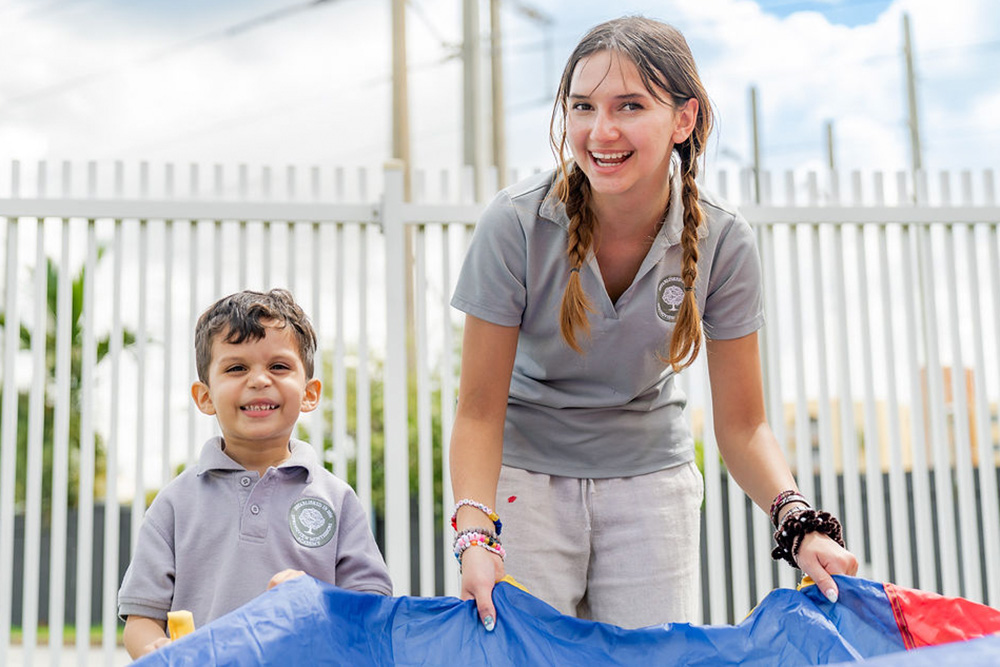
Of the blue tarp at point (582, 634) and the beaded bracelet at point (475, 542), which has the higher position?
the beaded bracelet at point (475, 542)

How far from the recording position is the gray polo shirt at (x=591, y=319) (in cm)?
180

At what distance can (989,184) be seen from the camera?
4449mm

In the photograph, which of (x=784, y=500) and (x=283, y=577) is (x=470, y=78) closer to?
(x=784, y=500)

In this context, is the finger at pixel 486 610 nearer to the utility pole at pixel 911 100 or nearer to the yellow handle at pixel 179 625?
the yellow handle at pixel 179 625

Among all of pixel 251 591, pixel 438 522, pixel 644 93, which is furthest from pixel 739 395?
pixel 438 522

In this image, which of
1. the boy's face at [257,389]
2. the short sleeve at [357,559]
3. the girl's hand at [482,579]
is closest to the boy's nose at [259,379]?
the boy's face at [257,389]

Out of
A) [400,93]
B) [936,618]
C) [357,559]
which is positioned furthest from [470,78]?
[936,618]

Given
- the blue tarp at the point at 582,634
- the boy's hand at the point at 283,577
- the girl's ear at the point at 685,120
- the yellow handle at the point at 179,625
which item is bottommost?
the blue tarp at the point at 582,634

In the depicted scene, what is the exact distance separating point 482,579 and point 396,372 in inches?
98.5

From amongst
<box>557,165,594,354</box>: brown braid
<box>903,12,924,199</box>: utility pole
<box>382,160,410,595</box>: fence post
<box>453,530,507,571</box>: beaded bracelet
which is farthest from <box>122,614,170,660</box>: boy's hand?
<box>903,12,924,199</box>: utility pole

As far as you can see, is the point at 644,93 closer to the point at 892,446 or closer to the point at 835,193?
the point at 835,193

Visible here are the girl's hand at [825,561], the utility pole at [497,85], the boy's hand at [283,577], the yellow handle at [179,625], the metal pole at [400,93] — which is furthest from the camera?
the utility pole at [497,85]

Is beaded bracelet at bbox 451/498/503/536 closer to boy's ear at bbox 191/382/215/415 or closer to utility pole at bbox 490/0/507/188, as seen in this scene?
boy's ear at bbox 191/382/215/415

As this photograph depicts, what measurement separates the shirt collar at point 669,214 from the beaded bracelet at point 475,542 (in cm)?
60
